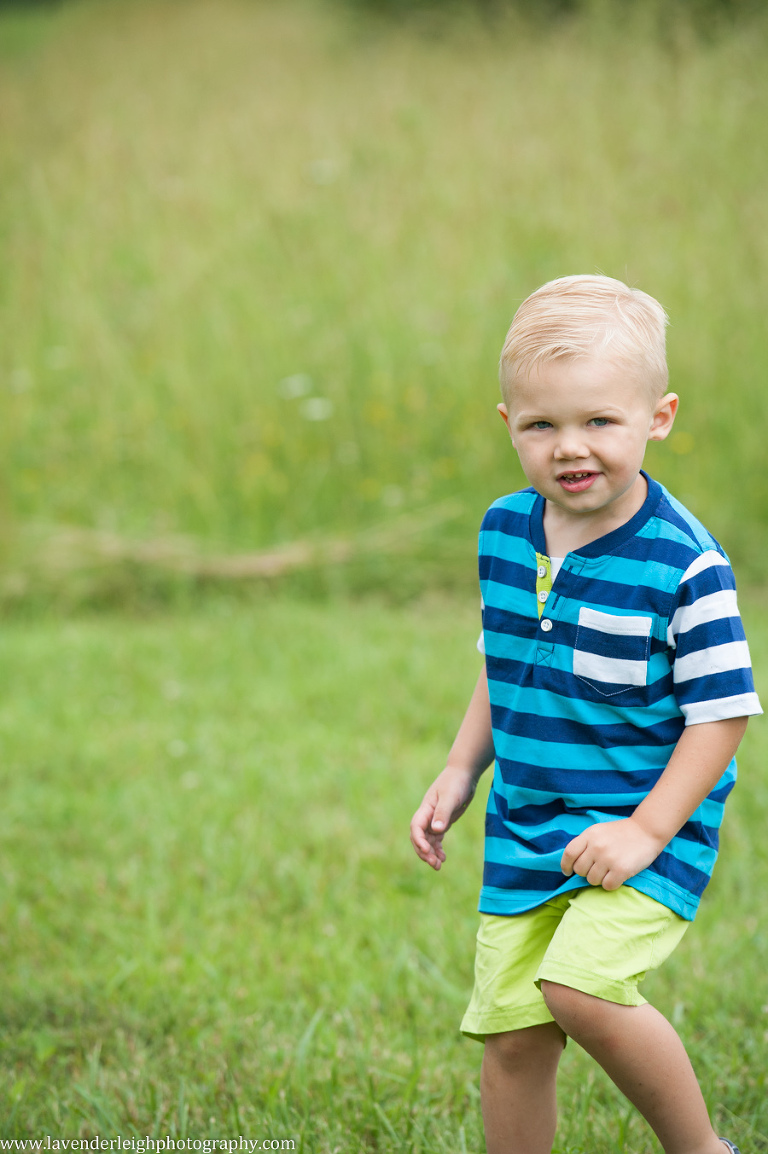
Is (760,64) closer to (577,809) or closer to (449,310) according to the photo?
(449,310)

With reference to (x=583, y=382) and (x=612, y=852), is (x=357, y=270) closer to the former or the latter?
(x=583, y=382)

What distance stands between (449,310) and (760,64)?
11.2 ft

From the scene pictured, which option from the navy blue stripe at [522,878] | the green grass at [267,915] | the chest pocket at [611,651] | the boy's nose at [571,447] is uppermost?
the boy's nose at [571,447]

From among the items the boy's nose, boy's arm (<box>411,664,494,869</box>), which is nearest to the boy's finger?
boy's arm (<box>411,664,494,869</box>)

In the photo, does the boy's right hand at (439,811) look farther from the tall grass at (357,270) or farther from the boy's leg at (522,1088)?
the tall grass at (357,270)

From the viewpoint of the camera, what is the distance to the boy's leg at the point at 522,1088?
66.6 inches

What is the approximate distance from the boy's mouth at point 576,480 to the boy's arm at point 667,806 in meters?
0.35

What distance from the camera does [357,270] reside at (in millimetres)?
7098

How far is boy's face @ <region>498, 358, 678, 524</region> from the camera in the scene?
1.55 metres

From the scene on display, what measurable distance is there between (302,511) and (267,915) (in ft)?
10.2

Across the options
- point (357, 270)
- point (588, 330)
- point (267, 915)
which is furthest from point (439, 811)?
point (357, 270)

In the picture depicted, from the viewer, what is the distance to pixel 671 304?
6.48 metres

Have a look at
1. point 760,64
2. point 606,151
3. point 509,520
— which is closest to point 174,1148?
point 509,520

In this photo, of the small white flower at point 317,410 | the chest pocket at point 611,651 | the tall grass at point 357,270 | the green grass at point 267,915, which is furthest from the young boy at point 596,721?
the small white flower at point 317,410
